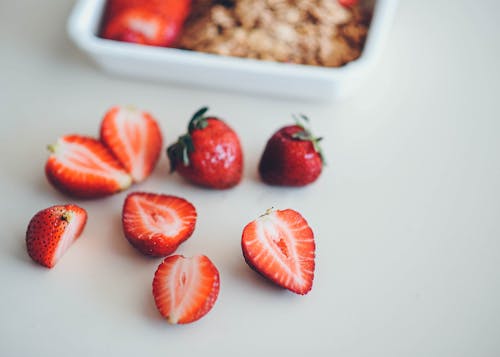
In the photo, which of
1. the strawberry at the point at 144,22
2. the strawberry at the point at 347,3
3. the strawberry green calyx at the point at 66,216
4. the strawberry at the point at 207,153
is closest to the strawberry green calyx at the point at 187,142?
the strawberry at the point at 207,153

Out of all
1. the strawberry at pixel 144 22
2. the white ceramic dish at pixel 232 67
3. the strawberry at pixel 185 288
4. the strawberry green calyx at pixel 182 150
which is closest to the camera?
the strawberry at pixel 185 288

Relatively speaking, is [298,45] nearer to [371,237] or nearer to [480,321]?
[371,237]

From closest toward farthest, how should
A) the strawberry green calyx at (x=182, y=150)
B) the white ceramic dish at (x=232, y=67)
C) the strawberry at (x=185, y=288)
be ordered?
the strawberry at (x=185, y=288), the strawberry green calyx at (x=182, y=150), the white ceramic dish at (x=232, y=67)

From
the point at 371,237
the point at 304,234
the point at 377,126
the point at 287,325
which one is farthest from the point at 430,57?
the point at 287,325

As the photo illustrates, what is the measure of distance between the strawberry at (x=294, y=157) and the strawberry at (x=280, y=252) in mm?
128

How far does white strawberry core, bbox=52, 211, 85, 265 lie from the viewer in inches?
38.7

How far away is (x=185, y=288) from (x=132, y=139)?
1.09 feet

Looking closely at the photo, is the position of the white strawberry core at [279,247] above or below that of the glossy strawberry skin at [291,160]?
below

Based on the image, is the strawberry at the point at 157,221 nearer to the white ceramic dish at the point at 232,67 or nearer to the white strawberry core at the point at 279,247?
the white strawberry core at the point at 279,247

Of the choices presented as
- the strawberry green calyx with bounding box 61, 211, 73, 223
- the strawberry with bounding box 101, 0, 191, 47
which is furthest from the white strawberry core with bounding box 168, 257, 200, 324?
the strawberry with bounding box 101, 0, 191, 47

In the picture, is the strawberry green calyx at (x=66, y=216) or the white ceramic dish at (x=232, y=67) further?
the white ceramic dish at (x=232, y=67)

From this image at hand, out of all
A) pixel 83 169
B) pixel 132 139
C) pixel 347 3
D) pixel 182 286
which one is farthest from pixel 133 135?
pixel 347 3

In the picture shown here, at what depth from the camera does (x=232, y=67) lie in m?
1.21

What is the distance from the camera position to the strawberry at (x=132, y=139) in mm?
1117
